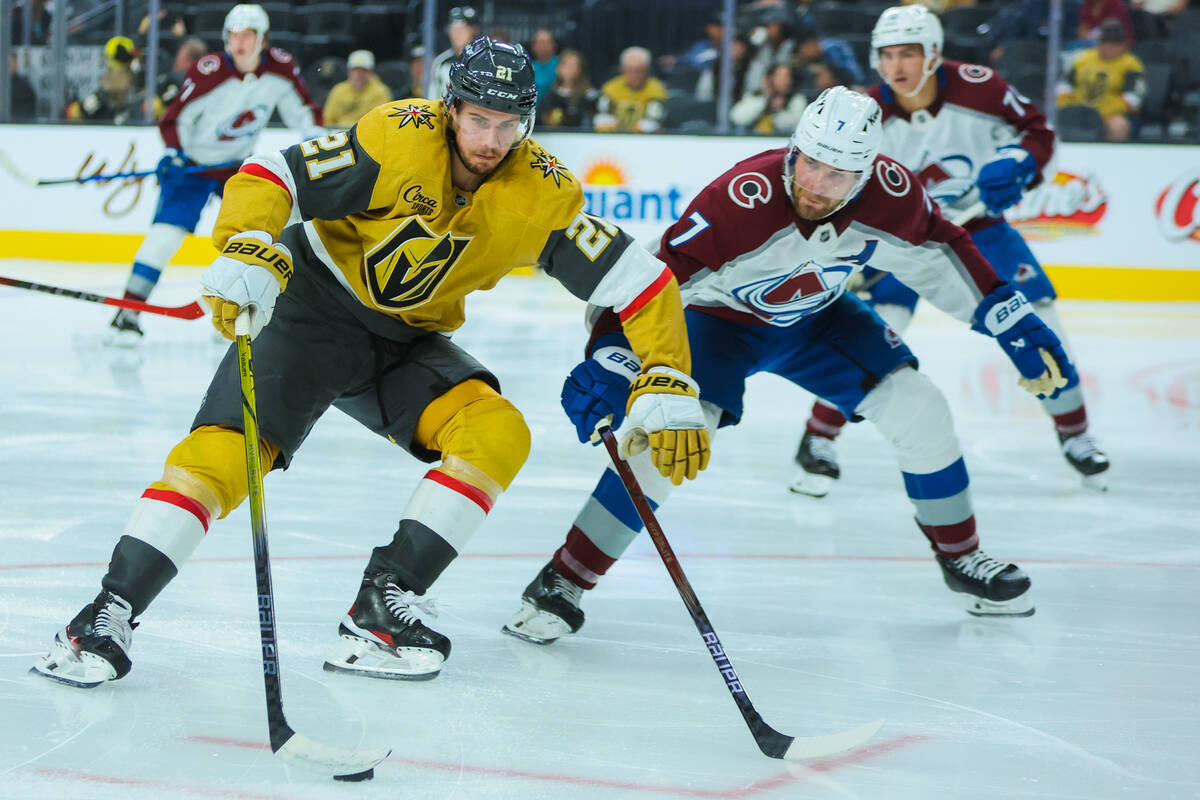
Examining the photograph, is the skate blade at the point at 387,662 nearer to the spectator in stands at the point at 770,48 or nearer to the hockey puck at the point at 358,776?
the hockey puck at the point at 358,776

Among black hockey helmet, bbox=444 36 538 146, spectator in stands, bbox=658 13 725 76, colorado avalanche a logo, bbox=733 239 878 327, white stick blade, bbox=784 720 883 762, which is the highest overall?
black hockey helmet, bbox=444 36 538 146

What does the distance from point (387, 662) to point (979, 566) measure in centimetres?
134

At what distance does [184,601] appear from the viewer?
113 inches

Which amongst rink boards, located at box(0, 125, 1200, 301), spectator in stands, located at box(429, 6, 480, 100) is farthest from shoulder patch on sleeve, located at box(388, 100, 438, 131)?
spectator in stands, located at box(429, 6, 480, 100)

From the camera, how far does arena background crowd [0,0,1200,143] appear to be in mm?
8734

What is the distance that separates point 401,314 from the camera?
2654mm

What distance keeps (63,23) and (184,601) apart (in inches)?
311

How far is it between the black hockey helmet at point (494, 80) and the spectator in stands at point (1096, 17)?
7.12 m

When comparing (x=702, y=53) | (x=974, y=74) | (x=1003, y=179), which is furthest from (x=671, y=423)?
(x=702, y=53)

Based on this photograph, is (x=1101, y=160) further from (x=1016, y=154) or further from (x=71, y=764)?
(x=71, y=764)

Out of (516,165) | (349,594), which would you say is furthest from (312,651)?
A: (516,165)

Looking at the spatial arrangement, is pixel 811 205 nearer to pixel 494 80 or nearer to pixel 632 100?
pixel 494 80

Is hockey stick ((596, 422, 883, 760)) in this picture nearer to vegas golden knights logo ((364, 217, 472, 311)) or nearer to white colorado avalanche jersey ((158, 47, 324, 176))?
vegas golden knights logo ((364, 217, 472, 311))

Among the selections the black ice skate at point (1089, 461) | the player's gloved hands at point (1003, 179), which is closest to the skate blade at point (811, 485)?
the black ice skate at point (1089, 461)
